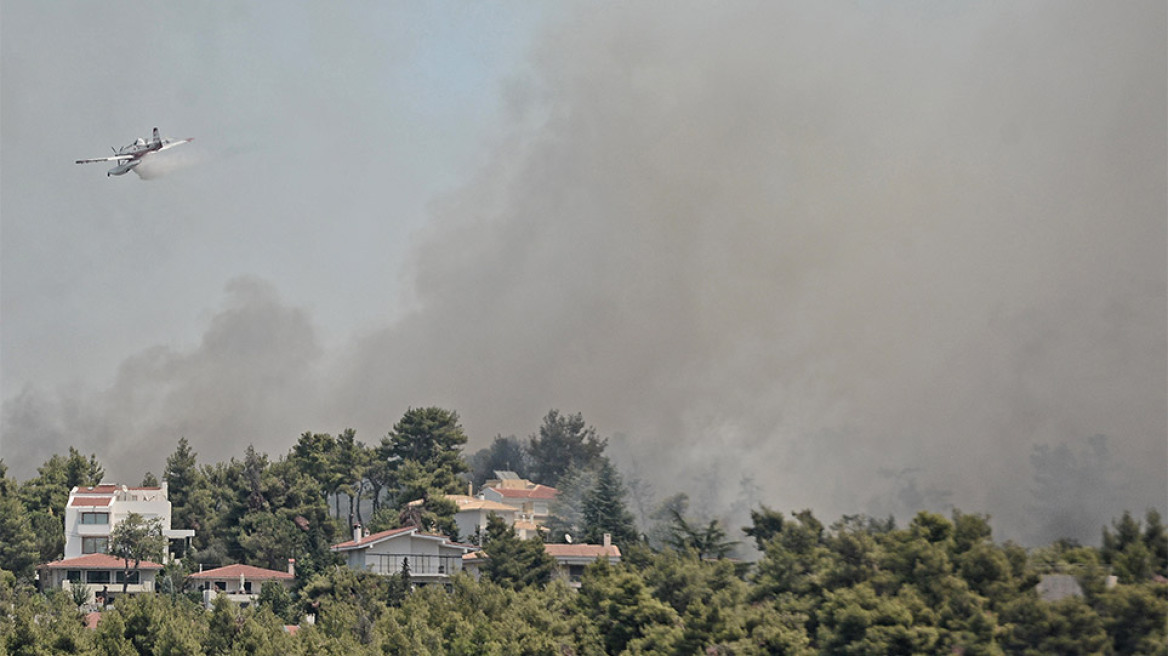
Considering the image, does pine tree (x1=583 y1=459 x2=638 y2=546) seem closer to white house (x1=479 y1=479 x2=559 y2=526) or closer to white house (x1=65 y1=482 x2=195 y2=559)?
white house (x1=479 y1=479 x2=559 y2=526)

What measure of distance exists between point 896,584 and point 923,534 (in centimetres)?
188

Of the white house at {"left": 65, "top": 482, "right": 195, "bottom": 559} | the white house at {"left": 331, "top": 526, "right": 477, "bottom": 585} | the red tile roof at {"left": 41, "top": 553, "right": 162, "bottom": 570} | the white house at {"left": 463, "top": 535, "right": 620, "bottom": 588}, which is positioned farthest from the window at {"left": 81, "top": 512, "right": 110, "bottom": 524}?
the white house at {"left": 463, "top": 535, "right": 620, "bottom": 588}

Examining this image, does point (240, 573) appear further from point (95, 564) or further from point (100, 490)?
point (100, 490)

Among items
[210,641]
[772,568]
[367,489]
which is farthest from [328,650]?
[367,489]

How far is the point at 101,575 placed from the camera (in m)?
81.1

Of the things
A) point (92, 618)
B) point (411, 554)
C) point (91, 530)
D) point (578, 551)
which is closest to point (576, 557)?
point (578, 551)

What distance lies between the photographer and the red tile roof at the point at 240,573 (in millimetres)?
79688

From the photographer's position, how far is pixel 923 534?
146 ft

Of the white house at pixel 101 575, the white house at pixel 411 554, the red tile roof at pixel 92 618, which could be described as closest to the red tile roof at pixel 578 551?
the white house at pixel 411 554

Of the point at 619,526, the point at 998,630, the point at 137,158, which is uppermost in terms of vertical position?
the point at 137,158

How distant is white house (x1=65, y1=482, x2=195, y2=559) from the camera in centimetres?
8438

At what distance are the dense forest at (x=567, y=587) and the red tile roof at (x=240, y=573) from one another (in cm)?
120

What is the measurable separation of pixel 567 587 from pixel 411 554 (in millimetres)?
18974

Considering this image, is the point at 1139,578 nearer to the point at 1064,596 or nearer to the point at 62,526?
the point at 1064,596
